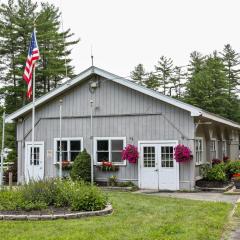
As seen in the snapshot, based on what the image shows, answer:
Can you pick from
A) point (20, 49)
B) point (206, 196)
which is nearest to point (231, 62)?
point (20, 49)

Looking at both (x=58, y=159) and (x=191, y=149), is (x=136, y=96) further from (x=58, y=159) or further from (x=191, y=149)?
(x=58, y=159)

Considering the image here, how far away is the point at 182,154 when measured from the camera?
55.3 ft

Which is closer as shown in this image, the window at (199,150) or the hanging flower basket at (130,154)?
the hanging flower basket at (130,154)

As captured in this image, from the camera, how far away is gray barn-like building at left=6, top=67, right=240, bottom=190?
17.6 m

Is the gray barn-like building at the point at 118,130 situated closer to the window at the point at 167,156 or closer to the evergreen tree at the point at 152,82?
the window at the point at 167,156

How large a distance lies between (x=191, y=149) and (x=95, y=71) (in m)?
5.42

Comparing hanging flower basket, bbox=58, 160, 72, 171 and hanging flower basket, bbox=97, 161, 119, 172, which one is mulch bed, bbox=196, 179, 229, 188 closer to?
hanging flower basket, bbox=97, 161, 119, 172

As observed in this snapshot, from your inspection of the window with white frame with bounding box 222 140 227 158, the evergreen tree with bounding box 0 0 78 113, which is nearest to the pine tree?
the evergreen tree with bounding box 0 0 78 113

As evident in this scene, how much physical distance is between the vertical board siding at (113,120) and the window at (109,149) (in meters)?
0.24

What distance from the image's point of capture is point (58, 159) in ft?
65.2

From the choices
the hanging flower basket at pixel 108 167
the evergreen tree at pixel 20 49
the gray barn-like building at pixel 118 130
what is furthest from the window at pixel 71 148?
the evergreen tree at pixel 20 49

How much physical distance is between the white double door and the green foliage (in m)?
7.25

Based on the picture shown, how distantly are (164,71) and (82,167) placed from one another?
37.8 metres

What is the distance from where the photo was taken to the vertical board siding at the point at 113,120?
17703 mm
